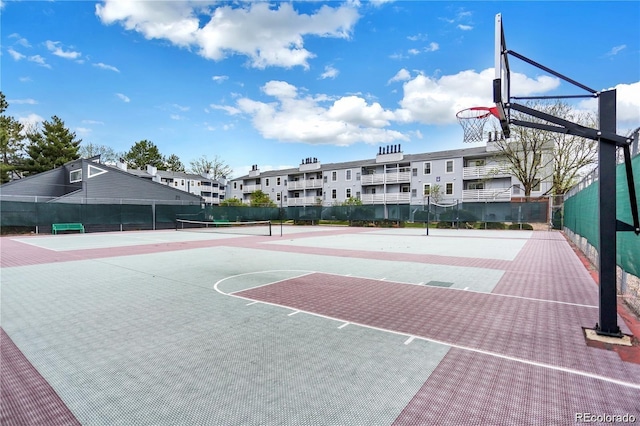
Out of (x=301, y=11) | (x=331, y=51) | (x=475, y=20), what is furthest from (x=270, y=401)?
(x=331, y=51)

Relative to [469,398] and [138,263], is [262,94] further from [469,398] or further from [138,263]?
[469,398]

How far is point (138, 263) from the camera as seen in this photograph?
9.94 m

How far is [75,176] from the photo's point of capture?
102 ft

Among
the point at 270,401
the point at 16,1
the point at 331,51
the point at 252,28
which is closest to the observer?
the point at 270,401

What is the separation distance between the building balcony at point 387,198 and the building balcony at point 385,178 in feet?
5.48

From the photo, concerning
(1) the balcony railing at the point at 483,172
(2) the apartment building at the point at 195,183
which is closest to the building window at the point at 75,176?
(2) the apartment building at the point at 195,183

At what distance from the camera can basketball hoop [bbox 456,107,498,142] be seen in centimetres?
873

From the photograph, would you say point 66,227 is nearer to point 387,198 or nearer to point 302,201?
point 302,201

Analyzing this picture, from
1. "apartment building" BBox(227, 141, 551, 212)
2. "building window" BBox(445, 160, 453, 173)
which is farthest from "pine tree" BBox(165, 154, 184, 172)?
"building window" BBox(445, 160, 453, 173)

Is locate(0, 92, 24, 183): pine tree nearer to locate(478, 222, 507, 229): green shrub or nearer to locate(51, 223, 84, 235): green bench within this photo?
locate(51, 223, 84, 235): green bench

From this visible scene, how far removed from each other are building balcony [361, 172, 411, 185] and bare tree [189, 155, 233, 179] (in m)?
41.1

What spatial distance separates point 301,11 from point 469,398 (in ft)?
55.2

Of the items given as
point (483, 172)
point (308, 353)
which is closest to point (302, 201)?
point (483, 172)

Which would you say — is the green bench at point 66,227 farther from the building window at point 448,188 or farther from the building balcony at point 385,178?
the building window at point 448,188
